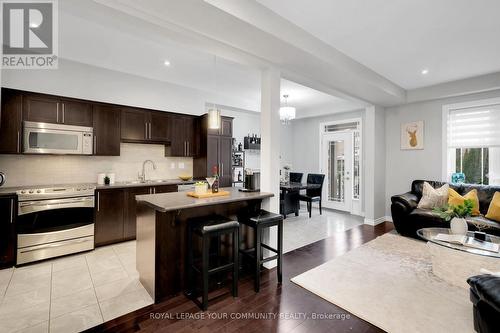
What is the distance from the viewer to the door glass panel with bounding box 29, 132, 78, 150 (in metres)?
3.29

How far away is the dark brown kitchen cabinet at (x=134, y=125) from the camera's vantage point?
161 inches

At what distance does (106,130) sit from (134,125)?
459 millimetres

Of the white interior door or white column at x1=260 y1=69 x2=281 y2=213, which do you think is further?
the white interior door

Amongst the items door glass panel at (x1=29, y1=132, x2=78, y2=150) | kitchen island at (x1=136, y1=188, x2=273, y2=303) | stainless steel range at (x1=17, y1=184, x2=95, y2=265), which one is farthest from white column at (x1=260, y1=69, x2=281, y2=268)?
door glass panel at (x1=29, y1=132, x2=78, y2=150)

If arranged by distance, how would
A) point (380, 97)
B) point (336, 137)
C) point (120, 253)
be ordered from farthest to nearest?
point (336, 137) < point (380, 97) < point (120, 253)

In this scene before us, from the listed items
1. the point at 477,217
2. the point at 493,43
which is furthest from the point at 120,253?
the point at 493,43

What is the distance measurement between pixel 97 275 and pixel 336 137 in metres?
6.12

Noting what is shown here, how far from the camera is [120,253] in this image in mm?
3375

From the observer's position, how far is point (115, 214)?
3672mm

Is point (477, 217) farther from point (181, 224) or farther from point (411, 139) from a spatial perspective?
point (181, 224)

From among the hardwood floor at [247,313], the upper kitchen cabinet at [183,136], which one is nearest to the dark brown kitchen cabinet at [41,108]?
the upper kitchen cabinet at [183,136]

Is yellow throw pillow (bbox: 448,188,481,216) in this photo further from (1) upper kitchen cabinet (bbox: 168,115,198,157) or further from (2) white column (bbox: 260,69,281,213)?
(1) upper kitchen cabinet (bbox: 168,115,198,157)

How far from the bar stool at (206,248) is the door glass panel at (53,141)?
2.57m

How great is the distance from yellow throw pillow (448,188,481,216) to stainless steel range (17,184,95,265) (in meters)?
5.66
